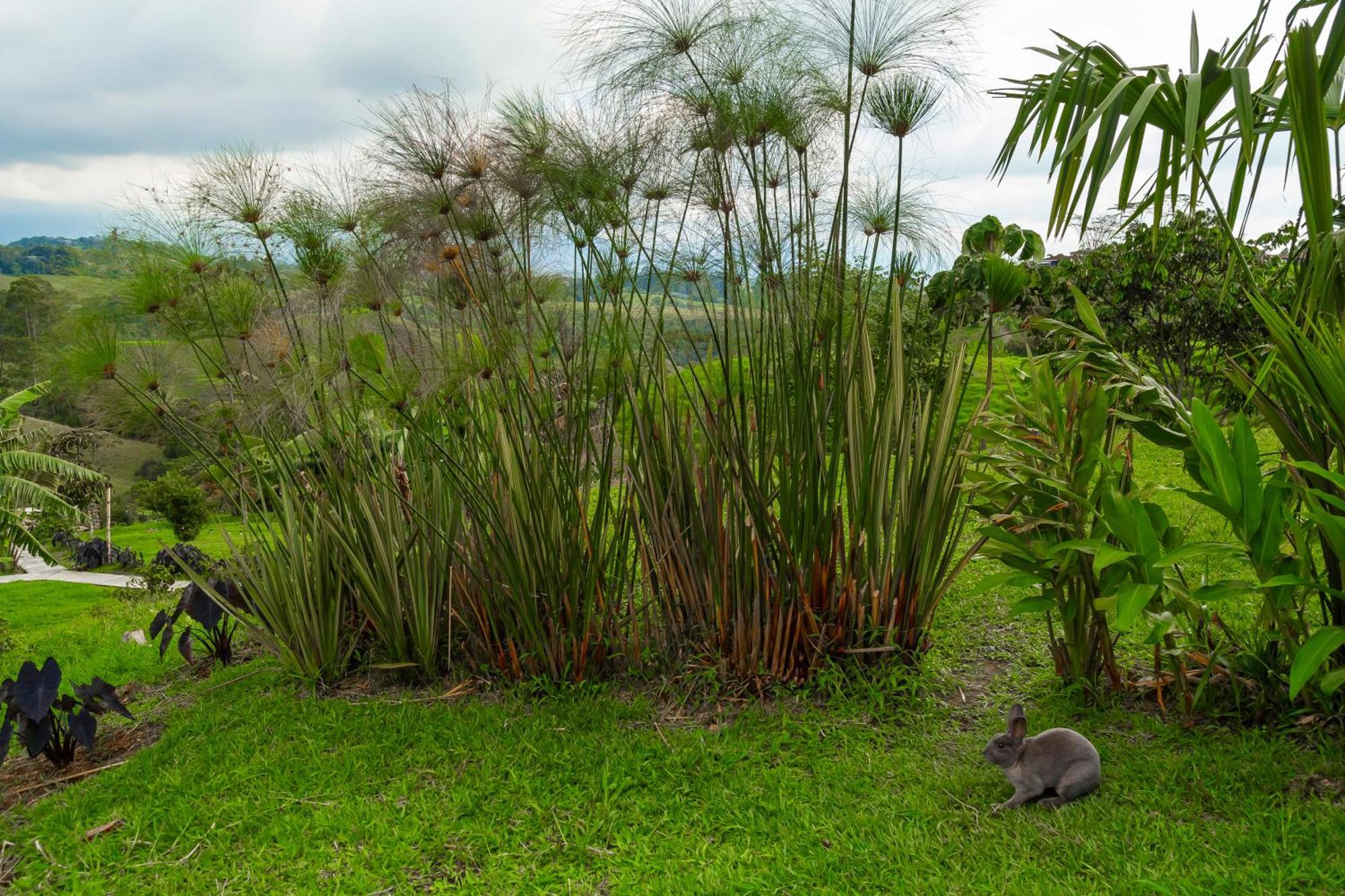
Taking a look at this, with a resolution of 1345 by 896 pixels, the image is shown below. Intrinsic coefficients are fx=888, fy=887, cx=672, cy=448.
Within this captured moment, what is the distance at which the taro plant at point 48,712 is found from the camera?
298cm

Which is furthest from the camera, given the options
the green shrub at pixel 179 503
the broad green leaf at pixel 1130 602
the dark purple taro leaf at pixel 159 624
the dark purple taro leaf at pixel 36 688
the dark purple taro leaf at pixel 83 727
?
the green shrub at pixel 179 503

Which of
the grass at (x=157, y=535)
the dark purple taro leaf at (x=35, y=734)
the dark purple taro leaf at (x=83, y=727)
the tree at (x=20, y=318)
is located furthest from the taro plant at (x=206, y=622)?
the tree at (x=20, y=318)

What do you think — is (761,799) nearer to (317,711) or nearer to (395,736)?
(395,736)

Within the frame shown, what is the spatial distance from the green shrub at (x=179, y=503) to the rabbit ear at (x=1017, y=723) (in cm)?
1307

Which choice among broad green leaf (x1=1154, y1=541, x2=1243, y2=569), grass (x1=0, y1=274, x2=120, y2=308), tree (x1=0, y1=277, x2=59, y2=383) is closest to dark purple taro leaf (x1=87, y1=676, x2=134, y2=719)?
grass (x1=0, y1=274, x2=120, y2=308)

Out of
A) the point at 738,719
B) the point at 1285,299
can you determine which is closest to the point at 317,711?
the point at 738,719

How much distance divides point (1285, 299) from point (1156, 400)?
21.9 feet

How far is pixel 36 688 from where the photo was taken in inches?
119

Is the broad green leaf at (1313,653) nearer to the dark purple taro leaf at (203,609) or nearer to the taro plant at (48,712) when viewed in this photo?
the taro plant at (48,712)

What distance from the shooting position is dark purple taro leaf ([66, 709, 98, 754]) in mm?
3100

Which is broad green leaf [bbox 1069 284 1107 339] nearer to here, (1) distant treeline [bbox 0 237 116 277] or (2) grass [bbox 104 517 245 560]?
(1) distant treeline [bbox 0 237 116 277]

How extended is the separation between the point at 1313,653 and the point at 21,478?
1591 cm

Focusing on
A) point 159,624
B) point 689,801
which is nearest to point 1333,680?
point 689,801

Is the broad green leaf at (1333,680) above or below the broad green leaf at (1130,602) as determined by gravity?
below
